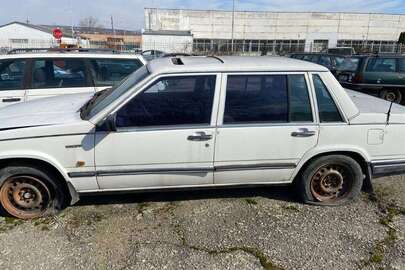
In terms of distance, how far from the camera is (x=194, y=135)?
3.15 metres

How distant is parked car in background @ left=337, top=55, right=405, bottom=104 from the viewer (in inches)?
378

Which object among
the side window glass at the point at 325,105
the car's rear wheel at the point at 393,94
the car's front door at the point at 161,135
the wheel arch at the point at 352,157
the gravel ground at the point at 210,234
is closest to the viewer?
the gravel ground at the point at 210,234

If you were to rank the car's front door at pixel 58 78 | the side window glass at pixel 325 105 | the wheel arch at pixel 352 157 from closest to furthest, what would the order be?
the side window glass at pixel 325 105 < the wheel arch at pixel 352 157 < the car's front door at pixel 58 78

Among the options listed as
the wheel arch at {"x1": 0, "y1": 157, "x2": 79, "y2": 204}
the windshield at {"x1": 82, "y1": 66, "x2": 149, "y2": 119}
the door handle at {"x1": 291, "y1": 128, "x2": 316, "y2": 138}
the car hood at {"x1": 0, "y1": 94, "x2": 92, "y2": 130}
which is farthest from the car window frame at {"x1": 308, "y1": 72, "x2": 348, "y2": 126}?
the wheel arch at {"x1": 0, "y1": 157, "x2": 79, "y2": 204}

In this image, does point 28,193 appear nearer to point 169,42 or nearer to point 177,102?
point 177,102

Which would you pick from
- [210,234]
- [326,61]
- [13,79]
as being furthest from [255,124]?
[326,61]

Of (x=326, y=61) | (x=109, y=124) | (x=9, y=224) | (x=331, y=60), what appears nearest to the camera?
(x=109, y=124)

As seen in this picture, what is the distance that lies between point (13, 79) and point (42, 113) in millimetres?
2324

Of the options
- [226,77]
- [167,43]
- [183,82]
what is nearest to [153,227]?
[183,82]

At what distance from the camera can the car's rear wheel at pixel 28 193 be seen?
316cm

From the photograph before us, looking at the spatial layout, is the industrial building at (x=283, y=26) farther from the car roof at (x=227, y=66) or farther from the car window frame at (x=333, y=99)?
the car window frame at (x=333, y=99)

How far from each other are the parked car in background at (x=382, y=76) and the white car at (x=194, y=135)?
6957 mm

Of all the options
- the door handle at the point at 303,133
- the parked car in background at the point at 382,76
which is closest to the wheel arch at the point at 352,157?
the door handle at the point at 303,133

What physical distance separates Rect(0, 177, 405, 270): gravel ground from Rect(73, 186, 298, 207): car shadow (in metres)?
0.01
